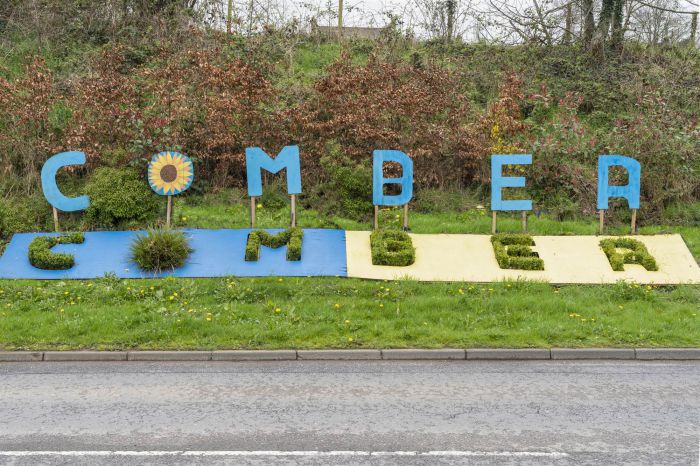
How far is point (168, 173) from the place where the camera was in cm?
1463

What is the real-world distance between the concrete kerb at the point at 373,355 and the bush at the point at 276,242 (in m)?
3.66

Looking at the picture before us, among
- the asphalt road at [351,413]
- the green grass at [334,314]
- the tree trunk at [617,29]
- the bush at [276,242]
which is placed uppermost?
the tree trunk at [617,29]

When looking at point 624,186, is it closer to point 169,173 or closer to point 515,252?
point 515,252

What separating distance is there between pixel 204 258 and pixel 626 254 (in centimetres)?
805

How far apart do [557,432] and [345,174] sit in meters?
9.42

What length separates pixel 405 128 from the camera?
16609mm

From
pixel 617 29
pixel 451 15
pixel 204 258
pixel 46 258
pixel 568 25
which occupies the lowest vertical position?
pixel 204 258

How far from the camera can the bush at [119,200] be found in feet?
46.8

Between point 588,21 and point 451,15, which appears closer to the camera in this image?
point 588,21

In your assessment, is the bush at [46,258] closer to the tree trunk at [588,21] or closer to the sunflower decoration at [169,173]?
the sunflower decoration at [169,173]

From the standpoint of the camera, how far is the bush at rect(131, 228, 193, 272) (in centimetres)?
1239

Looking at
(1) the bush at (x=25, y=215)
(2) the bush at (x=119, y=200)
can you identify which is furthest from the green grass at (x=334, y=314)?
(2) the bush at (x=119, y=200)

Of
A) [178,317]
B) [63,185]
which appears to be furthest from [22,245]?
[178,317]

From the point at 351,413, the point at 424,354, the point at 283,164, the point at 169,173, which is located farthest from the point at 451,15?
the point at 351,413
